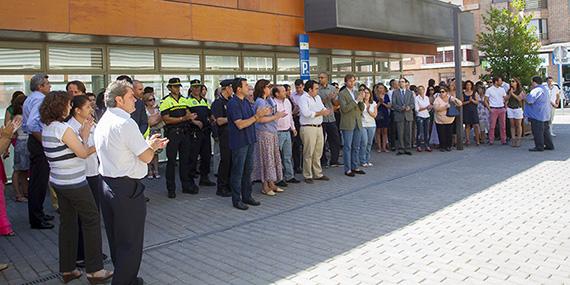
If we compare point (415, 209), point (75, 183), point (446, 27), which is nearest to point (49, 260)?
point (75, 183)

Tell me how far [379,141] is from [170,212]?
307 inches

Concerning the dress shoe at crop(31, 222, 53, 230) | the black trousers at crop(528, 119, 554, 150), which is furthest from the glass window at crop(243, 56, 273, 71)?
the dress shoe at crop(31, 222, 53, 230)

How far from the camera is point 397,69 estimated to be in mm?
20875

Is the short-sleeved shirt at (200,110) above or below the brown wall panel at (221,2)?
below

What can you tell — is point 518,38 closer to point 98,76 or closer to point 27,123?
point 98,76

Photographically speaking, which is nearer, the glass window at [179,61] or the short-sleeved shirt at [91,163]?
the short-sleeved shirt at [91,163]

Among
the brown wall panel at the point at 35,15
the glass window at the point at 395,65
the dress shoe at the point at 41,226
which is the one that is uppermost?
the glass window at the point at 395,65

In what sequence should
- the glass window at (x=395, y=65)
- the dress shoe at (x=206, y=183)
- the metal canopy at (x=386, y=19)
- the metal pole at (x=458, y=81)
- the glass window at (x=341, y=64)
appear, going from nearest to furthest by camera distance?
the dress shoe at (x=206, y=183) → the metal canopy at (x=386, y=19) → the metal pole at (x=458, y=81) → the glass window at (x=341, y=64) → the glass window at (x=395, y=65)

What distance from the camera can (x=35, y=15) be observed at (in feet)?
29.4

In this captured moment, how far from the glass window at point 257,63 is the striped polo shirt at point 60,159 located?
9.43 meters

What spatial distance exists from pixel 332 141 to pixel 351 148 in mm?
1096

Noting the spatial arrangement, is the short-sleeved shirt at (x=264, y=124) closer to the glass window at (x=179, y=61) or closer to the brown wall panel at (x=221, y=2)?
the brown wall panel at (x=221, y=2)

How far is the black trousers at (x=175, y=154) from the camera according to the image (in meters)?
8.79

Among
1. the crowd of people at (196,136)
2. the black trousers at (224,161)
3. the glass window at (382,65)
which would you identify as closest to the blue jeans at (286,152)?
the crowd of people at (196,136)
